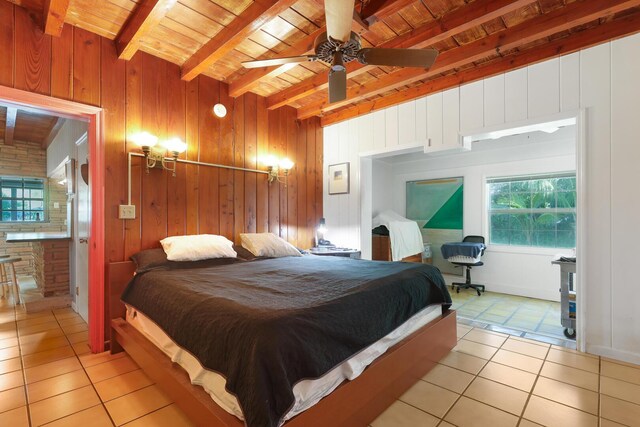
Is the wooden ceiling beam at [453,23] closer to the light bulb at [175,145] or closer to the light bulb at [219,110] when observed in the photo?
the light bulb at [219,110]

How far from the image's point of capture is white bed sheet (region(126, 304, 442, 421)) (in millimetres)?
1340

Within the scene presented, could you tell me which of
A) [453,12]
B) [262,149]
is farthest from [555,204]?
[262,149]

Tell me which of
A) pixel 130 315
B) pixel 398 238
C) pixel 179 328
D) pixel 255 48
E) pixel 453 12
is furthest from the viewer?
pixel 398 238

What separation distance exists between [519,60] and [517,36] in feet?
1.82

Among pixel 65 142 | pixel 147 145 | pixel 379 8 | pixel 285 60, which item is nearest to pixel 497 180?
pixel 379 8

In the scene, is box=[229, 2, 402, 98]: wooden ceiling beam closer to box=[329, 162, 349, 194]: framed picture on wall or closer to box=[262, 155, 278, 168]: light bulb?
box=[262, 155, 278, 168]: light bulb

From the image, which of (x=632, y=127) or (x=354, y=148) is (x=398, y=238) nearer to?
(x=354, y=148)

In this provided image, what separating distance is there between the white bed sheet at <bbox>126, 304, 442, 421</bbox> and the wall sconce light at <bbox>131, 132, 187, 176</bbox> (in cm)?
140

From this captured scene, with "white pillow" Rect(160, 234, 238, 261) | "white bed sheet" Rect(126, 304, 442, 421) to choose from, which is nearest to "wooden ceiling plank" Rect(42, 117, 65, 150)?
"white pillow" Rect(160, 234, 238, 261)

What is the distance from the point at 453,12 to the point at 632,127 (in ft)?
5.66

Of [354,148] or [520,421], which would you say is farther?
[354,148]

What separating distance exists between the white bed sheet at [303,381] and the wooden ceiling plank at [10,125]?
3662 mm

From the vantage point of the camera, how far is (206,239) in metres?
2.96

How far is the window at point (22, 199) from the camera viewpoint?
588cm
